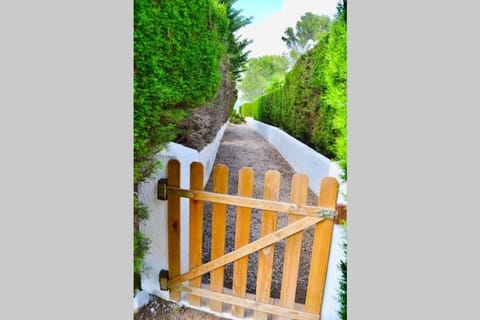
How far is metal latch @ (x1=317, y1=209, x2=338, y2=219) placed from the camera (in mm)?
1545

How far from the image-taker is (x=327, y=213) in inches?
61.2

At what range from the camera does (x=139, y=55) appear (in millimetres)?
1342

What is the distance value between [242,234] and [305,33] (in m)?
1.16

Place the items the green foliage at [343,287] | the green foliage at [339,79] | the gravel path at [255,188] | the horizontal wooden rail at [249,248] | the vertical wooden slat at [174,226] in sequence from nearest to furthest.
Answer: the green foliage at [339,79]
the green foliage at [343,287]
the horizontal wooden rail at [249,248]
the gravel path at [255,188]
the vertical wooden slat at [174,226]

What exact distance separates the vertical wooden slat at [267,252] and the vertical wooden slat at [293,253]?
0.08 meters

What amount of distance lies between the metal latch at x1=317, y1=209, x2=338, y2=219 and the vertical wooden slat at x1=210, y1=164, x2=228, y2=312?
1.81 feet

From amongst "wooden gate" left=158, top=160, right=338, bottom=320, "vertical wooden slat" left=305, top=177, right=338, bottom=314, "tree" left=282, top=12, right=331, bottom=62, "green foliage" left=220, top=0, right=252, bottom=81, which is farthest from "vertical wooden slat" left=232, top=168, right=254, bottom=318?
"tree" left=282, top=12, right=331, bottom=62

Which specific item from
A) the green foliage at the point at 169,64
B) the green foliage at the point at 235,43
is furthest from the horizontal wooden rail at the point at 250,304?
the green foliage at the point at 235,43

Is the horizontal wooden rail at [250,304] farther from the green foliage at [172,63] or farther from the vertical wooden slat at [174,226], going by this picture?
the green foliage at [172,63]

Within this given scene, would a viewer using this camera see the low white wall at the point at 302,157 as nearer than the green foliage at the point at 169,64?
No

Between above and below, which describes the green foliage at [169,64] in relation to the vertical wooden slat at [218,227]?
above

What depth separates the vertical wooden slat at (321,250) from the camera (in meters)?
1.53

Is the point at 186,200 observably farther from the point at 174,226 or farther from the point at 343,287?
the point at 343,287

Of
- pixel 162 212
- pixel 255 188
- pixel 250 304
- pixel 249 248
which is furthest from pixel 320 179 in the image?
pixel 162 212
